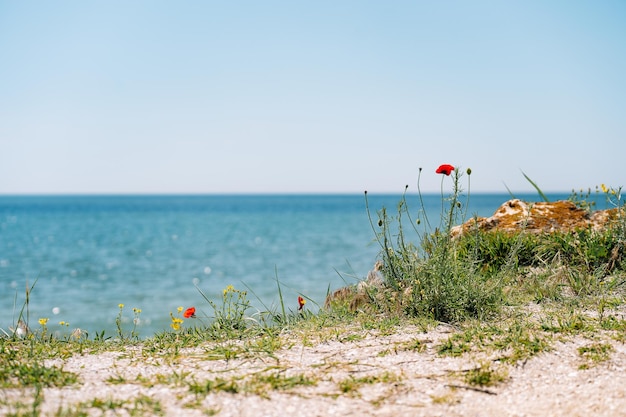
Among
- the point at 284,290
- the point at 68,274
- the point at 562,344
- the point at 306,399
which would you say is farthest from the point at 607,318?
the point at 68,274

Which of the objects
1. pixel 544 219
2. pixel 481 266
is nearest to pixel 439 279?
pixel 481 266

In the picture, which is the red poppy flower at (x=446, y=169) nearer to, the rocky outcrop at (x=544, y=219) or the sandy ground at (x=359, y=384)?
the sandy ground at (x=359, y=384)

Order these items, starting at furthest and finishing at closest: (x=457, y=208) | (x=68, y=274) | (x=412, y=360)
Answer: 1. (x=68, y=274)
2. (x=457, y=208)
3. (x=412, y=360)

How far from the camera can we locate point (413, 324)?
4.40 metres

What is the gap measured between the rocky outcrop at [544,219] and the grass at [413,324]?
1.97ft

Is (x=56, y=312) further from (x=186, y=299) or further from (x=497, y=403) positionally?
(x=497, y=403)

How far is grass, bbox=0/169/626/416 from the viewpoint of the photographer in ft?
Answer: 10.4

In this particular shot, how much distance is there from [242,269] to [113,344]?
20252 millimetres

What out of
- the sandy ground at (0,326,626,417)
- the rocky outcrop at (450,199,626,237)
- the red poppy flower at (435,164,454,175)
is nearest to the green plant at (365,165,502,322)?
the red poppy flower at (435,164,454,175)

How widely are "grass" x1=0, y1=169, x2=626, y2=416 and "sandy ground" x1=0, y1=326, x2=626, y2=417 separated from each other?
1.1 inches

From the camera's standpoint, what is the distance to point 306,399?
2959 mm

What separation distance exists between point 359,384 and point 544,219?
481 centimetres

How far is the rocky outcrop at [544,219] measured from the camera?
6812mm

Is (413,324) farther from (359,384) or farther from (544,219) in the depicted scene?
(544,219)
